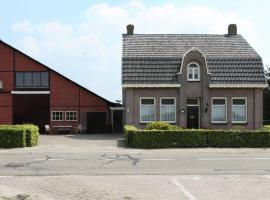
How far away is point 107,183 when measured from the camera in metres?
13.9

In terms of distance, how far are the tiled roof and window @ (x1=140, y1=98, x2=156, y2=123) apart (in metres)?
1.36

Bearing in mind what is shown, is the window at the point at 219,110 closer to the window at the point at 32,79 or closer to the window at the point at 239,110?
the window at the point at 239,110

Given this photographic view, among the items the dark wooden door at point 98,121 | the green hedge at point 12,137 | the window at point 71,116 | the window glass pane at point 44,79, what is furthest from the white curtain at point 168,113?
the window glass pane at point 44,79

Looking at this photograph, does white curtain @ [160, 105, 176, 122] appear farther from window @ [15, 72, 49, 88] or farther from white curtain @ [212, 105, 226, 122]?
window @ [15, 72, 49, 88]

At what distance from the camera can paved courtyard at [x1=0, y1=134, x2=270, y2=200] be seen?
12.1 meters

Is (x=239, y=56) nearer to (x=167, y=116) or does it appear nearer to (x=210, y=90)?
(x=210, y=90)

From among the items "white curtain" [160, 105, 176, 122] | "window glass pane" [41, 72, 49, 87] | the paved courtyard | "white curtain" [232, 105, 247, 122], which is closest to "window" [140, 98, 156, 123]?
"white curtain" [160, 105, 176, 122]

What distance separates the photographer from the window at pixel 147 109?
3541 cm

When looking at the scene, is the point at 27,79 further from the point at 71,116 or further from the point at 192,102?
the point at 192,102

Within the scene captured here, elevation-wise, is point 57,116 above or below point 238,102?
below

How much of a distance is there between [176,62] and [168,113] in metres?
3.52

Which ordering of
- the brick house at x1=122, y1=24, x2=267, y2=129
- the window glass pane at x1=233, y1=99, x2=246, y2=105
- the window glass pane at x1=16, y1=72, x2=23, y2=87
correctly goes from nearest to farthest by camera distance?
the brick house at x1=122, y1=24, x2=267, y2=129, the window glass pane at x1=233, y1=99, x2=246, y2=105, the window glass pane at x1=16, y1=72, x2=23, y2=87

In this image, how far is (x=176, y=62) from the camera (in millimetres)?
35844

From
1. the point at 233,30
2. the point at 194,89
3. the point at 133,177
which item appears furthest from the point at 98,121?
the point at 133,177
